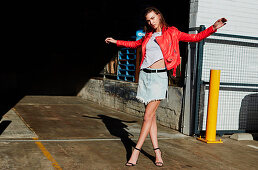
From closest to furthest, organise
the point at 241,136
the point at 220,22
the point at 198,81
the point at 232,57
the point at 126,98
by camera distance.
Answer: the point at 220,22
the point at 198,81
the point at 241,136
the point at 232,57
the point at 126,98

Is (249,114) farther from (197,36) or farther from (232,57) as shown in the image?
(197,36)

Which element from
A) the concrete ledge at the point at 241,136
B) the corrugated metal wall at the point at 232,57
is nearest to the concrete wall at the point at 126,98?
the corrugated metal wall at the point at 232,57

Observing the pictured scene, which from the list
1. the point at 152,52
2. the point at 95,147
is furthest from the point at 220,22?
the point at 95,147

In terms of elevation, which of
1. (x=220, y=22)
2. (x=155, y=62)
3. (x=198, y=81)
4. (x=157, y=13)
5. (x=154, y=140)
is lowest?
(x=154, y=140)

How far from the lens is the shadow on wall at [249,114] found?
7.40 m

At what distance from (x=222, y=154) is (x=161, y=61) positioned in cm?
221

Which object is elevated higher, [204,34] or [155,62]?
[204,34]

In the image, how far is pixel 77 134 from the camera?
654cm

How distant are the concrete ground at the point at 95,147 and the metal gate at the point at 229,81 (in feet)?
1.88

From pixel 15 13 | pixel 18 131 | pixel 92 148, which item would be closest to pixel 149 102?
pixel 92 148

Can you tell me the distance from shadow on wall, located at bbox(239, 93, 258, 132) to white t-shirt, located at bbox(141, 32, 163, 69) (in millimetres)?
3671

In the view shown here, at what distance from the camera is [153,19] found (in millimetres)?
4449

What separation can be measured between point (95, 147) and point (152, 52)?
201cm

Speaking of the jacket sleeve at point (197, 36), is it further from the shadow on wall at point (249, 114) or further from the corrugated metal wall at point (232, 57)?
the shadow on wall at point (249, 114)
